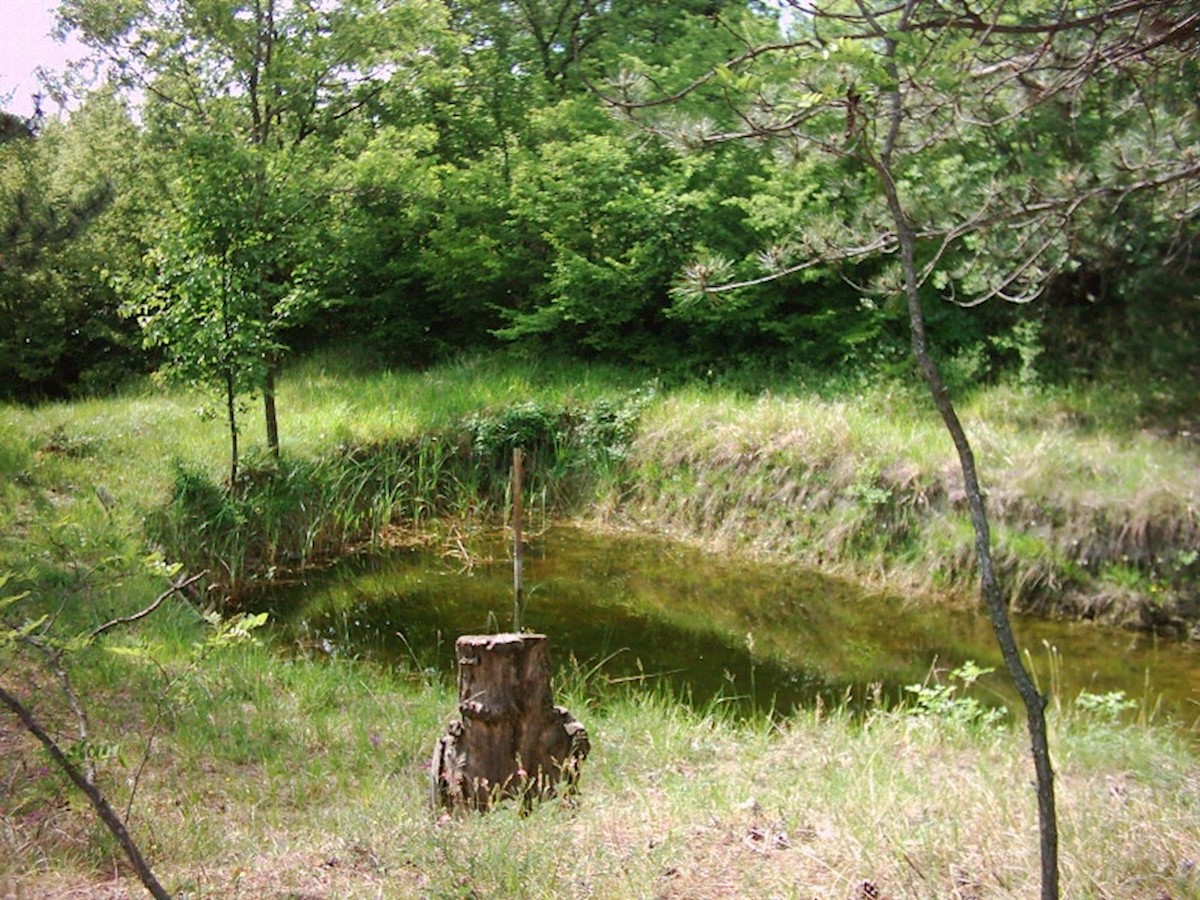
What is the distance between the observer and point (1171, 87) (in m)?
5.25

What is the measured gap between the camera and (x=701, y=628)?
24.6 ft

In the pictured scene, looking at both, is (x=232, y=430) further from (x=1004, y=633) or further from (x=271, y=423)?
(x=1004, y=633)

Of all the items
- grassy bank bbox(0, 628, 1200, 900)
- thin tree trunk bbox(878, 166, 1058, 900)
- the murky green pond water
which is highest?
thin tree trunk bbox(878, 166, 1058, 900)

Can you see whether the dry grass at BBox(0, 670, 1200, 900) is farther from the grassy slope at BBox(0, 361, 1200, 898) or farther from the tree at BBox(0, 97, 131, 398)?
the tree at BBox(0, 97, 131, 398)

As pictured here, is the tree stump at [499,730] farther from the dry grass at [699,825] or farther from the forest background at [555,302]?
the forest background at [555,302]

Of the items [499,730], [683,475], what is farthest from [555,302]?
[499,730]

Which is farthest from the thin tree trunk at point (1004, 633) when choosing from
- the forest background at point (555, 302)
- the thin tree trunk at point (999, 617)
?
the forest background at point (555, 302)

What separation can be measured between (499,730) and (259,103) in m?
7.72

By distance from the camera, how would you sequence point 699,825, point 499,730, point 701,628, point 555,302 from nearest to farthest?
1. point 699,825
2. point 499,730
3. point 701,628
4. point 555,302

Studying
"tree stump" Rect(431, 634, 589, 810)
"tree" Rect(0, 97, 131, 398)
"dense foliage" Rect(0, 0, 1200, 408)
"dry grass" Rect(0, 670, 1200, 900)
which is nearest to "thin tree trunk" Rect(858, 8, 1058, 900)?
"dry grass" Rect(0, 670, 1200, 900)

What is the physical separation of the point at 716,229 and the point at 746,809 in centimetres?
893

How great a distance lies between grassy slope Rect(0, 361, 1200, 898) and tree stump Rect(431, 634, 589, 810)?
0.73 ft

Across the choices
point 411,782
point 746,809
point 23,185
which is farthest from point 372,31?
point 746,809

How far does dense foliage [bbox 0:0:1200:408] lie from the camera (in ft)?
26.8
